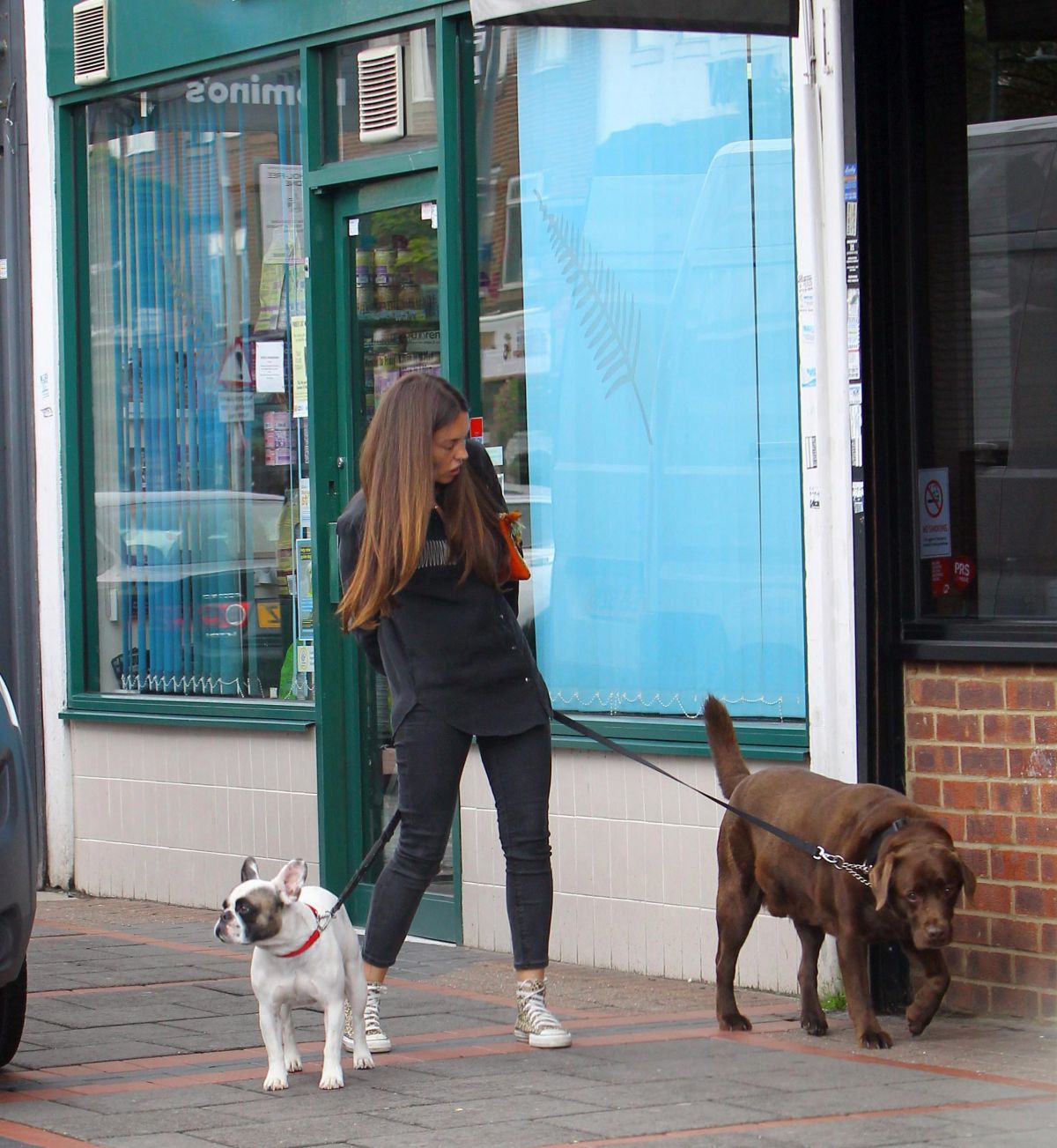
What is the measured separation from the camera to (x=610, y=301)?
7797 millimetres

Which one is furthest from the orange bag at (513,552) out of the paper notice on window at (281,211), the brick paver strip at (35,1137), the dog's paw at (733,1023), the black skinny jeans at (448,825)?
the paper notice on window at (281,211)

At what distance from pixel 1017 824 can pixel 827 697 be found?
768 mm

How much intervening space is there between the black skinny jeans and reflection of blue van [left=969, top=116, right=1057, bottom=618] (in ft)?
5.38

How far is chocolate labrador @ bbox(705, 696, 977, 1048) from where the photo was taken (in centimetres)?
580

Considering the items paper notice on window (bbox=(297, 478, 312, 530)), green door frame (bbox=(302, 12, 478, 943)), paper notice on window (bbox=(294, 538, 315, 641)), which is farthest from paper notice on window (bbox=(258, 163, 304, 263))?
paper notice on window (bbox=(294, 538, 315, 641))

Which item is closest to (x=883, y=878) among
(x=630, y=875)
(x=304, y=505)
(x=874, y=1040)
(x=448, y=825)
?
(x=874, y=1040)

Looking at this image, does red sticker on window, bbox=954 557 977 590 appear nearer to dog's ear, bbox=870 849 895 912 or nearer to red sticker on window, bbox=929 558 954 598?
red sticker on window, bbox=929 558 954 598

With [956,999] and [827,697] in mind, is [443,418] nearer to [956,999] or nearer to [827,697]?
[827,697]

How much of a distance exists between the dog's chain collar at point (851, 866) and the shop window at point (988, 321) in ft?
3.30

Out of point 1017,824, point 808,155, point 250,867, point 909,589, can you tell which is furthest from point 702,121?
point 250,867

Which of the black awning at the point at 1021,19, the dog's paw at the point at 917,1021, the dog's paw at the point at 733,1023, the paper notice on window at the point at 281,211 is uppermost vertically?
the black awning at the point at 1021,19

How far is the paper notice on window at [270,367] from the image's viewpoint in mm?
9211

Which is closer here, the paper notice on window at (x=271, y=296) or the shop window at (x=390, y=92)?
the shop window at (x=390, y=92)

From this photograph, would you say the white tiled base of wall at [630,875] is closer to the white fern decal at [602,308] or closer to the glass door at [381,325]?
the glass door at [381,325]
